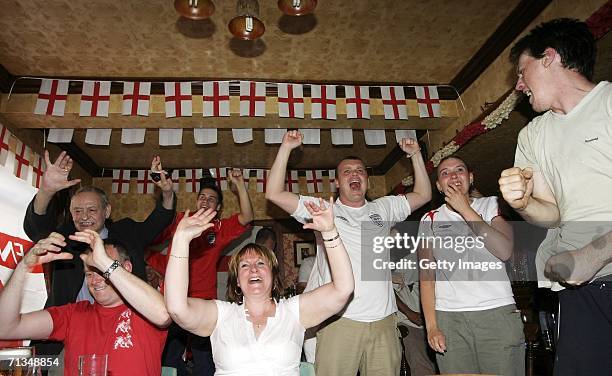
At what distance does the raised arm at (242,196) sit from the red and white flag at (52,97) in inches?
83.7

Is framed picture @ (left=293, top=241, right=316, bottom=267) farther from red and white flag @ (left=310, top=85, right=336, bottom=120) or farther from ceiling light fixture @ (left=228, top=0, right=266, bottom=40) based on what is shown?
ceiling light fixture @ (left=228, top=0, right=266, bottom=40)

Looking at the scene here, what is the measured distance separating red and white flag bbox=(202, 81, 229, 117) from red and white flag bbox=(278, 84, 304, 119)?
598 mm

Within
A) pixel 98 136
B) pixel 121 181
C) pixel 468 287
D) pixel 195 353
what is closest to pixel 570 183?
pixel 468 287

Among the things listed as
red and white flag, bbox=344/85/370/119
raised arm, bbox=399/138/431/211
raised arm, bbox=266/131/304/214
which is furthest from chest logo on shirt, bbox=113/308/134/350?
red and white flag, bbox=344/85/370/119

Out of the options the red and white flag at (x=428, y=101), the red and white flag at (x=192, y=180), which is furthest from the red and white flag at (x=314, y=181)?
the red and white flag at (x=428, y=101)

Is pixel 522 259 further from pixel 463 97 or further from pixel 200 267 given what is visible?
pixel 200 267

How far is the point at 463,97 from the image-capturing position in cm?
526

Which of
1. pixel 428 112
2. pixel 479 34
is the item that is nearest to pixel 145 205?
pixel 428 112

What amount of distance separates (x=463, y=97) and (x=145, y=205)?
5.50 metres

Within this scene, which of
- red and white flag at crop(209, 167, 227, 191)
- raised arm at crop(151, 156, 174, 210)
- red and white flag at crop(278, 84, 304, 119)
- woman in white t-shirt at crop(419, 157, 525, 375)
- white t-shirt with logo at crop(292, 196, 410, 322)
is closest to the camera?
woman in white t-shirt at crop(419, 157, 525, 375)

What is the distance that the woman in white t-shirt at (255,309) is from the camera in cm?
195

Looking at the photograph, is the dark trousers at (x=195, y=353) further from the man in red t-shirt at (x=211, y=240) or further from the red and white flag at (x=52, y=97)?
the red and white flag at (x=52, y=97)

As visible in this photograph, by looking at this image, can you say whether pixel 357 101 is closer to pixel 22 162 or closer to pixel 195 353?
pixel 195 353

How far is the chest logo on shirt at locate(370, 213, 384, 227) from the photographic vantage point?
3.10 m
